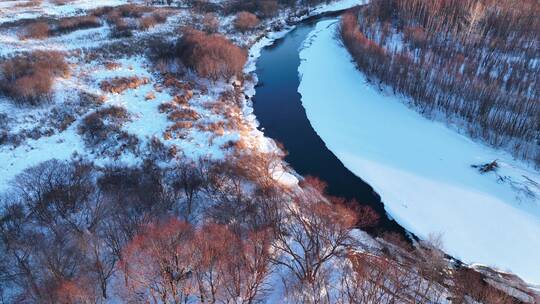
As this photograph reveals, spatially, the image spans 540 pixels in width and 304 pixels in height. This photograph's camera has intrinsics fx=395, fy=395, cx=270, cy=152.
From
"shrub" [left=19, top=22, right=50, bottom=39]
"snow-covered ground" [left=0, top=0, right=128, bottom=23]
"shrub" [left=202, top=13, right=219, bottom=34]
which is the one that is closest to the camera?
"shrub" [left=19, top=22, right=50, bottom=39]

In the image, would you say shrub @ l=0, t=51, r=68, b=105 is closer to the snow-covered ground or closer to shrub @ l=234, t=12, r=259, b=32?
the snow-covered ground

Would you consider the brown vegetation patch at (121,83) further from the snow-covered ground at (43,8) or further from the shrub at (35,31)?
the snow-covered ground at (43,8)

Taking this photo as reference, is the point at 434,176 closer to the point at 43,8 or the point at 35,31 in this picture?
the point at 35,31

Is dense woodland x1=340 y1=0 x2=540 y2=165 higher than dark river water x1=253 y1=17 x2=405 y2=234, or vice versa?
dense woodland x1=340 y1=0 x2=540 y2=165

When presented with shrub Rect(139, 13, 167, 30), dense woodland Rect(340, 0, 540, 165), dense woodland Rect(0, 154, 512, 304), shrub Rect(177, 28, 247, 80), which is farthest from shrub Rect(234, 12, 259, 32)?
dense woodland Rect(0, 154, 512, 304)

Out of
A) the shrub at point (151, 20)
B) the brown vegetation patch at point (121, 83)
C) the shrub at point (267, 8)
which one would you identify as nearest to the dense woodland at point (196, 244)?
the brown vegetation patch at point (121, 83)

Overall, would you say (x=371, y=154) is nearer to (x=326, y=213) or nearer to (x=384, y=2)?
(x=326, y=213)
